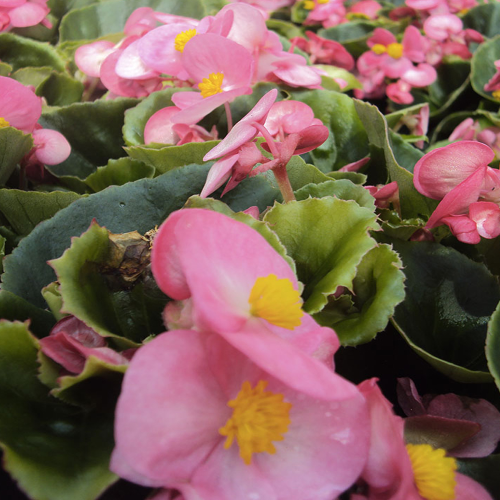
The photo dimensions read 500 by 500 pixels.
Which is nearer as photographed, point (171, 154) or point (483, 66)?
point (171, 154)

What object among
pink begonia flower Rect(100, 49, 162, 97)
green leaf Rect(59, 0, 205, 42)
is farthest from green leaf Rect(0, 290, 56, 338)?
green leaf Rect(59, 0, 205, 42)

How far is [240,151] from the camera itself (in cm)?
44

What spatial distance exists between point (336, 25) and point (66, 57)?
0.74 m

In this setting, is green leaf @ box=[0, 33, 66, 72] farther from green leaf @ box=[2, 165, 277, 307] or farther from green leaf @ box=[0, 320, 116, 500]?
green leaf @ box=[0, 320, 116, 500]

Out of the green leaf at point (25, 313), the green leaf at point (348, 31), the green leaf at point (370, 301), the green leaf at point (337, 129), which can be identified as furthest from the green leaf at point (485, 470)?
the green leaf at point (348, 31)

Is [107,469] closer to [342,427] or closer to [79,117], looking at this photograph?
[342,427]

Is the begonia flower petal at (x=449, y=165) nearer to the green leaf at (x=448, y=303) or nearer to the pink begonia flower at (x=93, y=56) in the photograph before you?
the green leaf at (x=448, y=303)

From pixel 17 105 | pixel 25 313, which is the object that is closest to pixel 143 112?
pixel 17 105

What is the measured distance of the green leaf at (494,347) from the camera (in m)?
0.37

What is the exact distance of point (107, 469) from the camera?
32 centimetres

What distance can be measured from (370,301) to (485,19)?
4.06 ft

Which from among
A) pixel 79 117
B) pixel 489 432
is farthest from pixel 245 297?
pixel 79 117

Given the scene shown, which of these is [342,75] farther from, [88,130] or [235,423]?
[235,423]

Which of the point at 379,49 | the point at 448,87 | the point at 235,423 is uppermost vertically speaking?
the point at 235,423
